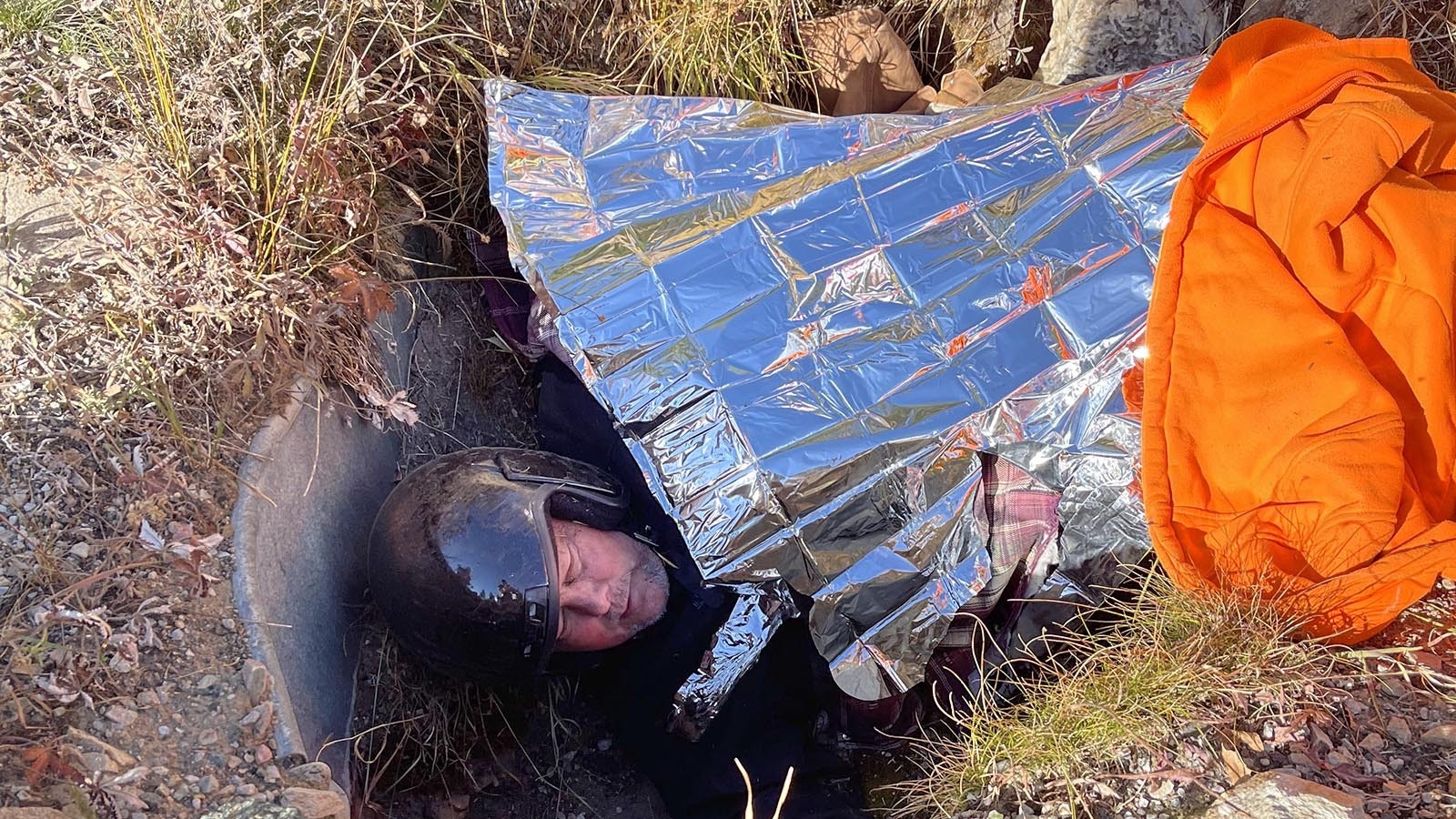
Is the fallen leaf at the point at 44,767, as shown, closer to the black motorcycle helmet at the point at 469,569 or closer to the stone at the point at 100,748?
the stone at the point at 100,748

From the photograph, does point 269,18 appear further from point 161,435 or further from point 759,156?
point 759,156

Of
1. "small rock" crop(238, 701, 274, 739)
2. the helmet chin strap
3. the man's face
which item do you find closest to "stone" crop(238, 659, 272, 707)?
"small rock" crop(238, 701, 274, 739)

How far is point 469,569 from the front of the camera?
7.14 ft

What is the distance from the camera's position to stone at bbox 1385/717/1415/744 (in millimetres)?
1751

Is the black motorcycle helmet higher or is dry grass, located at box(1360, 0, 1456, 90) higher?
dry grass, located at box(1360, 0, 1456, 90)

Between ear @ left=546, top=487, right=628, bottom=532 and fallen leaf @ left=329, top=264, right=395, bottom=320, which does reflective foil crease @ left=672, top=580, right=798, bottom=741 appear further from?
fallen leaf @ left=329, top=264, right=395, bottom=320

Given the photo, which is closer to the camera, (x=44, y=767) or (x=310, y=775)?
(x=44, y=767)

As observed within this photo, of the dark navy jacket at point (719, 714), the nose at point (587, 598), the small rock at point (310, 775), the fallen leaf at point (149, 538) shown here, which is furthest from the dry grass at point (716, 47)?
the small rock at point (310, 775)

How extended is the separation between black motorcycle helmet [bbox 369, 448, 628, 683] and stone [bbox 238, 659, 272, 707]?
38 cm

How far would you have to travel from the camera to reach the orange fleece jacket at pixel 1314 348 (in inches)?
74.4

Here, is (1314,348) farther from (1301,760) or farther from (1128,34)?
(1128,34)

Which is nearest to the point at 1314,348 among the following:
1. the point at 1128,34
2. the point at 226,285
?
the point at 1128,34

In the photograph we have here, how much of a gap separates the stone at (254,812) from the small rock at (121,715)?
236 millimetres

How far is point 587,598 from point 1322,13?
2.74 m
